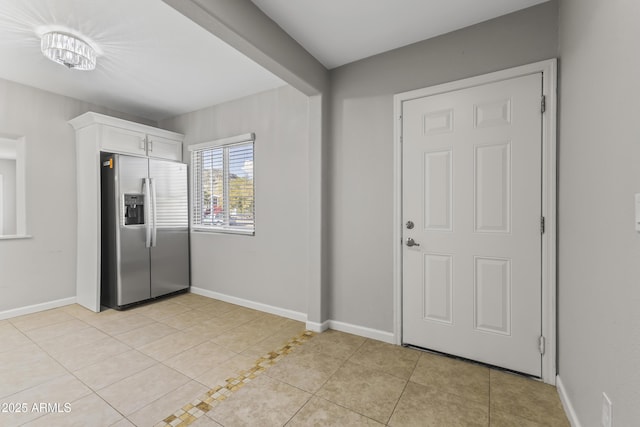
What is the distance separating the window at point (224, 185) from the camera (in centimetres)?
346

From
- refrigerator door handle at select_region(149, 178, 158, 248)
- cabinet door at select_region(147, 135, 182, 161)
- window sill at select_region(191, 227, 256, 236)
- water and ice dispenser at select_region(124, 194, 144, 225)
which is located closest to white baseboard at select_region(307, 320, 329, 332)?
window sill at select_region(191, 227, 256, 236)

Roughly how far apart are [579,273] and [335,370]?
1.61 m

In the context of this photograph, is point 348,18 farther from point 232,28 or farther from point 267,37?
point 232,28

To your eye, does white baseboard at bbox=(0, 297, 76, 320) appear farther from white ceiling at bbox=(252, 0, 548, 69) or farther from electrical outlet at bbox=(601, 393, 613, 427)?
electrical outlet at bbox=(601, 393, 613, 427)

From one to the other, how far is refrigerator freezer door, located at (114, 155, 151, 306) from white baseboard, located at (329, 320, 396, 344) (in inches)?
94.9

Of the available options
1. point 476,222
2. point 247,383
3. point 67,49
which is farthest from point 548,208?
point 67,49

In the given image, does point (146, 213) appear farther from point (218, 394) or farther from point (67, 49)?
point (218, 394)

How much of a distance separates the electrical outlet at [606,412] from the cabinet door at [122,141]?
4.48m

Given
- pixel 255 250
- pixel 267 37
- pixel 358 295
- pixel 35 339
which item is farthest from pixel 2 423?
pixel 267 37

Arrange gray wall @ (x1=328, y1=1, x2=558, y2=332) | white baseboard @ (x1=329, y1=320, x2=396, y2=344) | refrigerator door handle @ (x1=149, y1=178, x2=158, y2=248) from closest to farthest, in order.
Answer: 1. gray wall @ (x1=328, y1=1, x2=558, y2=332)
2. white baseboard @ (x1=329, y1=320, x2=396, y2=344)
3. refrigerator door handle @ (x1=149, y1=178, x2=158, y2=248)

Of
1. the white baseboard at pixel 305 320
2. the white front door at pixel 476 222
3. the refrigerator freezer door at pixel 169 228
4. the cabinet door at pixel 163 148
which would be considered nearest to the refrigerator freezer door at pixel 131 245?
the refrigerator freezer door at pixel 169 228

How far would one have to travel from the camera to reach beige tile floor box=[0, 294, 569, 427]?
1609 mm

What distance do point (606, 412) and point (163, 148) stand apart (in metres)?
4.59

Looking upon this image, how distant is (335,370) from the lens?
207 cm
